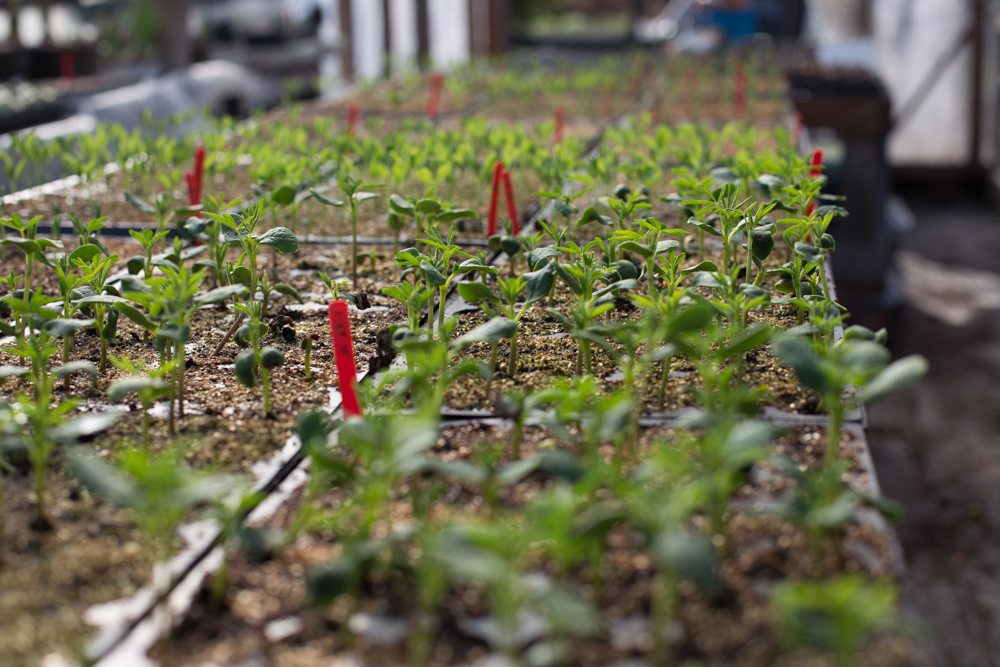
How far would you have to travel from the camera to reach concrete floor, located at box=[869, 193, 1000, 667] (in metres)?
3.62

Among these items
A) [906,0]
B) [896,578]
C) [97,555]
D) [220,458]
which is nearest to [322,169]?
[220,458]

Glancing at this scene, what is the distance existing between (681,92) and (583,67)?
48.9 inches

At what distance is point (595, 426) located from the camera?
57.4 inches

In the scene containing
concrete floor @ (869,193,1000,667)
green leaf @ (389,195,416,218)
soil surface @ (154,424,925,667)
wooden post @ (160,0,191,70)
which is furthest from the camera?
wooden post @ (160,0,191,70)

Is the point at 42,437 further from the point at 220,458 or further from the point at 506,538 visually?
the point at 506,538

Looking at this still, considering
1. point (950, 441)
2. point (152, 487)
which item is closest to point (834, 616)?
point (152, 487)

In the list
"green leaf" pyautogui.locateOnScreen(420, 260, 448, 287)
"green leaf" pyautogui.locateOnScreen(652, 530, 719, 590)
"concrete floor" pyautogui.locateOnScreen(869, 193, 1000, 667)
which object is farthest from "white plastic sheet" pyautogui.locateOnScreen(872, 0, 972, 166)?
"green leaf" pyautogui.locateOnScreen(652, 530, 719, 590)

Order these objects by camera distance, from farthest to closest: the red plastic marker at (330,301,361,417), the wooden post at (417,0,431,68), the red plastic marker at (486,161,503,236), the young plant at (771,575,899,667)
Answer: the wooden post at (417,0,431,68) → the red plastic marker at (486,161,503,236) → the red plastic marker at (330,301,361,417) → the young plant at (771,575,899,667)

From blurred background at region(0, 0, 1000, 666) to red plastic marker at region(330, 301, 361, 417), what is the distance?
2.74 feet

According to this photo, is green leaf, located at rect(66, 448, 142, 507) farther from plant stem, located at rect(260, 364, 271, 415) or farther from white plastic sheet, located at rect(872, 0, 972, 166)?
white plastic sheet, located at rect(872, 0, 972, 166)

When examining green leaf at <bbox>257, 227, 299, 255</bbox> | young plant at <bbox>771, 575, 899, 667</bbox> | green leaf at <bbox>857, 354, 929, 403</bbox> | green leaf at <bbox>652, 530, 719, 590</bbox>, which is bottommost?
young plant at <bbox>771, 575, 899, 667</bbox>

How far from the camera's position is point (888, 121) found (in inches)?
256

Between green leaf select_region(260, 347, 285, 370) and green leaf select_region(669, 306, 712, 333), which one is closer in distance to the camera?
green leaf select_region(669, 306, 712, 333)

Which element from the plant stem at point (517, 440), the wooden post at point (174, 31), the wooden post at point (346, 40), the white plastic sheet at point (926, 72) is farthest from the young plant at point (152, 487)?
the wooden post at point (174, 31)
